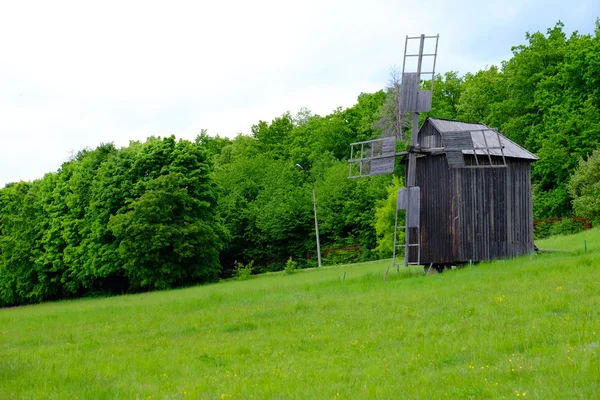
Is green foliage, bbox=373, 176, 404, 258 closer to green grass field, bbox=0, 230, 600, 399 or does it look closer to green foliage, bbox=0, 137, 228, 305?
green foliage, bbox=0, 137, 228, 305

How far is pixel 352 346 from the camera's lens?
14594 mm

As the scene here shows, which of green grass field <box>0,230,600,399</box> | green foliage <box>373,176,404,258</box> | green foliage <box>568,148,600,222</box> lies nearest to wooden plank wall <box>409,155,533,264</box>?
green grass field <box>0,230,600,399</box>

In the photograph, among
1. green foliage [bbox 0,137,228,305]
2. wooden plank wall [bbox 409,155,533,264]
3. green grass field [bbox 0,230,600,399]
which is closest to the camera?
green grass field [bbox 0,230,600,399]

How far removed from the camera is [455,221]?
2997cm

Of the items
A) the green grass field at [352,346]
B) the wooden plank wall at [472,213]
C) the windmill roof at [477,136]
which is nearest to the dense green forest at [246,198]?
the windmill roof at [477,136]

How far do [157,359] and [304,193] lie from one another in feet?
186

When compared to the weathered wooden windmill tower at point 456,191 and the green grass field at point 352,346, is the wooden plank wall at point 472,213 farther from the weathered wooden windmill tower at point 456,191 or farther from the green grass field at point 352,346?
the green grass field at point 352,346

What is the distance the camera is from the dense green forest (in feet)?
171

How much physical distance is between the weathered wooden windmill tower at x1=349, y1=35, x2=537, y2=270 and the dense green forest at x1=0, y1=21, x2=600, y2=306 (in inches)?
672

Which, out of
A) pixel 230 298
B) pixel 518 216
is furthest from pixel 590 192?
pixel 230 298

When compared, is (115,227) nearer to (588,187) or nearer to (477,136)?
(477,136)

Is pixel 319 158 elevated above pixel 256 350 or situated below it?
above

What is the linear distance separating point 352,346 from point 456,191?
16.8 m

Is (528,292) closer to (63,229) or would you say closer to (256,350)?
(256,350)
